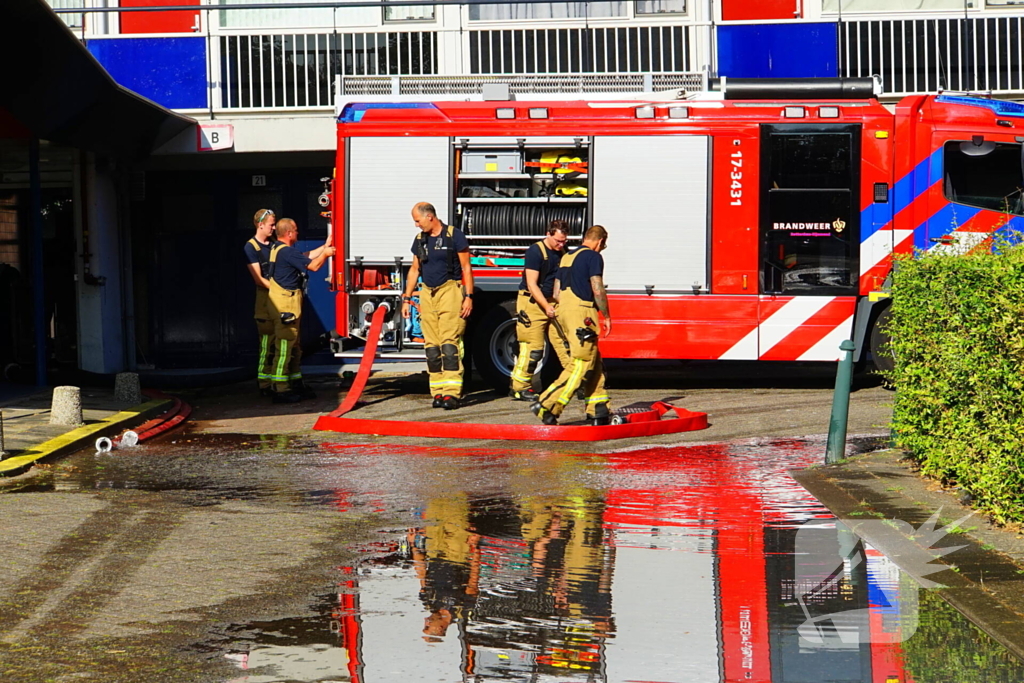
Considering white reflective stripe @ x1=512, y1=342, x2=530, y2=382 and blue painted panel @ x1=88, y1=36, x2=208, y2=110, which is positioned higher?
blue painted panel @ x1=88, y1=36, x2=208, y2=110

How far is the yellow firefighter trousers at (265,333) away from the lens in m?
13.8

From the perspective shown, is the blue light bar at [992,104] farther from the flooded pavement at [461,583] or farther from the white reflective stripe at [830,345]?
the flooded pavement at [461,583]

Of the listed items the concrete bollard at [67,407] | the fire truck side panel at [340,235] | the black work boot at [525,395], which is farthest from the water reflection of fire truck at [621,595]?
the fire truck side panel at [340,235]

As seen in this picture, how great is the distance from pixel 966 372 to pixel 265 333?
26.8 feet

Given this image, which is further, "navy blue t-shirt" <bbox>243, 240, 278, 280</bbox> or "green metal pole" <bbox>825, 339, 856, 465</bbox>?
"navy blue t-shirt" <bbox>243, 240, 278, 280</bbox>

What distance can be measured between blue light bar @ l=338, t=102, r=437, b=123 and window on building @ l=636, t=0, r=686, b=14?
555 centimetres

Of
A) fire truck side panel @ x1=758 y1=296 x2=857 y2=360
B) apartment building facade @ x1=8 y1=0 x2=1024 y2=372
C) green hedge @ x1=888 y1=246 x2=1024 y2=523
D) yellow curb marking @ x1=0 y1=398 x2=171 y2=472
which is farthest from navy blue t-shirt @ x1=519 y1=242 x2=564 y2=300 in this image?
apartment building facade @ x1=8 y1=0 x2=1024 y2=372

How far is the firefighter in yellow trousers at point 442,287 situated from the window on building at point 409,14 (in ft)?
22.8

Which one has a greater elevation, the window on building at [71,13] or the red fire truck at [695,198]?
the window on building at [71,13]

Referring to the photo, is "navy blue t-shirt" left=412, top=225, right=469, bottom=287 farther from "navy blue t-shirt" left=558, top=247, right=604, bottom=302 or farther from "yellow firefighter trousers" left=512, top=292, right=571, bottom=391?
"navy blue t-shirt" left=558, top=247, right=604, bottom=302

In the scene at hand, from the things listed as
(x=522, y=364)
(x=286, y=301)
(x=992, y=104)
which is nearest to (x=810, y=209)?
(x=992, y=104)

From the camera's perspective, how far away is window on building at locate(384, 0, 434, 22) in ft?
61.9

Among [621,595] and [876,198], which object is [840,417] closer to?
[621,595]

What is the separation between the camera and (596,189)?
1416 centimetres
